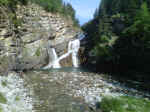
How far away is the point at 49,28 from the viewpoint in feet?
77.9

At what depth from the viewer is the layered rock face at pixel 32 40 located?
1498 centimetres

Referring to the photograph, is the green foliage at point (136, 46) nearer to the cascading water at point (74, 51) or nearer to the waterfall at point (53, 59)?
the cascading water at point (74, 51)

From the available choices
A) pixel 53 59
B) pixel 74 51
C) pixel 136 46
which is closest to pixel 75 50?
pixel 74 51

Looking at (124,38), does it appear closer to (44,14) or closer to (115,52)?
(115,52)

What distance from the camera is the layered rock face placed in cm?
1498

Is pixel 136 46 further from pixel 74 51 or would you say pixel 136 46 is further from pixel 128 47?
pixel 74 51

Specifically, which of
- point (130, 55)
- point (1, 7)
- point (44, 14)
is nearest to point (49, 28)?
point (44, 14)

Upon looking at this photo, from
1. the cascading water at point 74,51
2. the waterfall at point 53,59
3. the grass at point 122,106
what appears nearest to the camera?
the grass at point 122,106

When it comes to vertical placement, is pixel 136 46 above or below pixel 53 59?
above

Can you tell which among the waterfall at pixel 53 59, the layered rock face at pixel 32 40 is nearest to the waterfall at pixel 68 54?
the waterfall at pixel 53 59

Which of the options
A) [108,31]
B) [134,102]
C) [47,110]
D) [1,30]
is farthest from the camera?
[108,31]

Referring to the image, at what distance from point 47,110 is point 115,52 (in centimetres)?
1664

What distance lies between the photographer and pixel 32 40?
19219 millimetres

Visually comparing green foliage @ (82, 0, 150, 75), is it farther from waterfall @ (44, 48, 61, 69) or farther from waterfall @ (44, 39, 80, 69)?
waterfall @ (44, 48, 61, 69)
